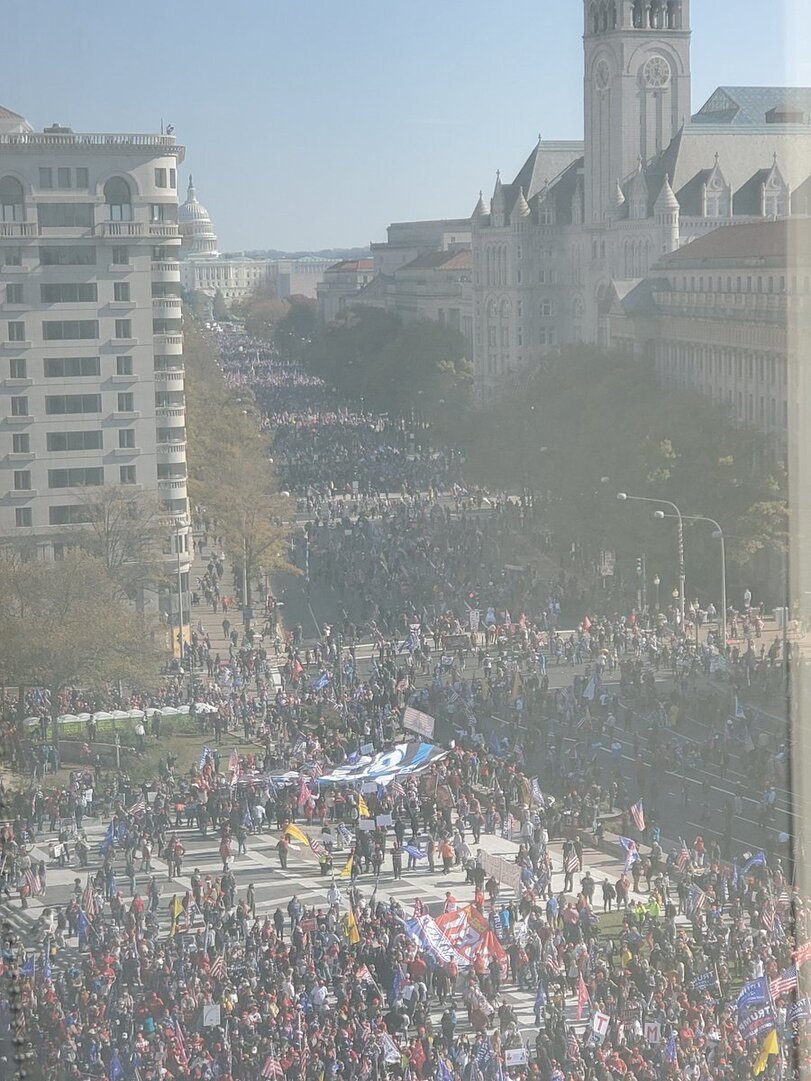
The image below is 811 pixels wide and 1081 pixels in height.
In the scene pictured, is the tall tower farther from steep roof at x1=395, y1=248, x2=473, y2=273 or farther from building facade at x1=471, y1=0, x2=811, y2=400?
steep roof at x1=395, y1=248, x2=473, y2=273

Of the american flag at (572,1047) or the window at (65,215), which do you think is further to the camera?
the window at (65,215)

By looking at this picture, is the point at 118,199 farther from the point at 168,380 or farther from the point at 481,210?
the point at 481,210

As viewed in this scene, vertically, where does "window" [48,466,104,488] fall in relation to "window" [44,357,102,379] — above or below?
below

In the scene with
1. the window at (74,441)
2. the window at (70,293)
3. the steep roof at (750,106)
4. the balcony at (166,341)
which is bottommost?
the window at (74,441)

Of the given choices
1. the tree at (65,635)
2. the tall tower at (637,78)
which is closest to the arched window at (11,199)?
the tree at (65,635)

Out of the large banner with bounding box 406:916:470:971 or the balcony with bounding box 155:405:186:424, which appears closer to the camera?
the large banner with bounding box 406:916:470:971

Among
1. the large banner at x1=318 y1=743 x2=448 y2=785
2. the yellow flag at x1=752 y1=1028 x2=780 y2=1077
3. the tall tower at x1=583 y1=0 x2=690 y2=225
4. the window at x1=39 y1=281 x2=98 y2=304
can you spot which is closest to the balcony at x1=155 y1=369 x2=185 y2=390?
the window at x1=39 y1=281 x2=98 y2=304

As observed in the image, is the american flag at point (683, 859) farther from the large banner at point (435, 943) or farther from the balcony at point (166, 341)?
the balcony at point (166, 341)
